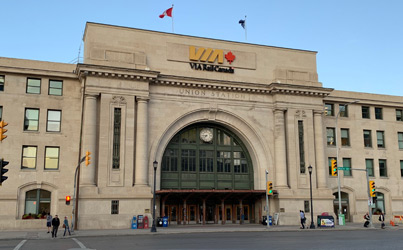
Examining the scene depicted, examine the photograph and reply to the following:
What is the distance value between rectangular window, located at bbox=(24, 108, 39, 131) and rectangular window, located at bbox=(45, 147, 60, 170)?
246 cm

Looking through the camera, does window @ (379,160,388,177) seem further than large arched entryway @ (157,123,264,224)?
Yes

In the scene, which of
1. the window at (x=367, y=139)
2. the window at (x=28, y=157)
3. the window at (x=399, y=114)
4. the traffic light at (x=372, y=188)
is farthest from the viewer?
the window at (x=399, y=114)

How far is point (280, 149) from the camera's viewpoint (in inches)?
1839

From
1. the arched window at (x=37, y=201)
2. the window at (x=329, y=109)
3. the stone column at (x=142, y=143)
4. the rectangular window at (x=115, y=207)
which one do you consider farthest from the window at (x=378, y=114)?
the arched window at (x=37, y=201)

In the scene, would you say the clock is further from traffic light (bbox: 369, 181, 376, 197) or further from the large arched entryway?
traffic light (bbox: 369, 181, 376, 197)

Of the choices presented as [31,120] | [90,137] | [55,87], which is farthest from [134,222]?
[55,87]

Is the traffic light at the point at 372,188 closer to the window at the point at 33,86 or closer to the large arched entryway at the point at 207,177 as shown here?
the large arched entryway at the point at 207,177

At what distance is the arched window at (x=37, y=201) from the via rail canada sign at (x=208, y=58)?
1994 centimetres

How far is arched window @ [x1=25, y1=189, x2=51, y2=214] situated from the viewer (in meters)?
40.2

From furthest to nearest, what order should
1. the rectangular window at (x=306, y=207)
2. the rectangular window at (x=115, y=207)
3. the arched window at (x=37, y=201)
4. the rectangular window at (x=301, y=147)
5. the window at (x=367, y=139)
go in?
the window at (x=367, y=139), the rectangular window at (x=301, y=147), the rectangular window at (x=306, y=207), the arched window at (x=37, y=201), the rectangular window at (x=115, y=207)

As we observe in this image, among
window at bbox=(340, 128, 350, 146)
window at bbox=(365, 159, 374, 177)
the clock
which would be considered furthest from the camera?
window at bbox=(365, 159, 374, 177)

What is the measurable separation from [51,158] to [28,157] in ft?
6.87

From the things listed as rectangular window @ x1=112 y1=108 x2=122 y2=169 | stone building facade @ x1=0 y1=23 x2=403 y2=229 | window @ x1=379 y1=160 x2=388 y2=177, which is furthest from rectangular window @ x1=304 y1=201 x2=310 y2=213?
rectangular window @ x1=112 y1=108 x2=122 y2=169

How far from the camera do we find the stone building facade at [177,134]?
40.3m
